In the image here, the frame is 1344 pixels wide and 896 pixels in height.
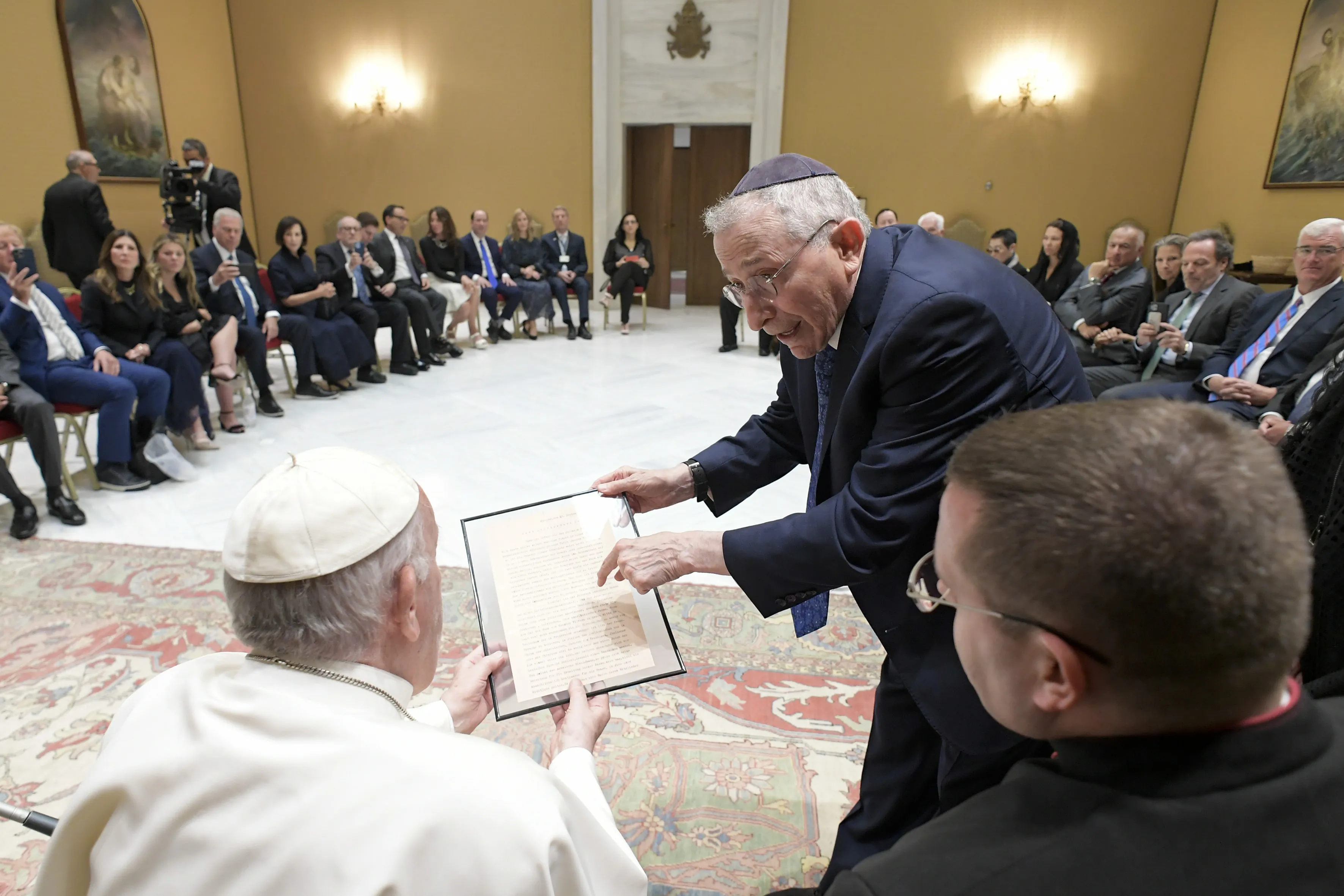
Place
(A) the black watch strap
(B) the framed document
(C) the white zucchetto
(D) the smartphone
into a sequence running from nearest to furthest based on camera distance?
(C) the white zucchetto → (B) the framed document → (A) the black watch strap → (D) the smartphone

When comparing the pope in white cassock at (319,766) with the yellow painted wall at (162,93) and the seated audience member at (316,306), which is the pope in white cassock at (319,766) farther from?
the yellow painted wall at (162,93)

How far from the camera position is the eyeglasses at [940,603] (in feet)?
2.08

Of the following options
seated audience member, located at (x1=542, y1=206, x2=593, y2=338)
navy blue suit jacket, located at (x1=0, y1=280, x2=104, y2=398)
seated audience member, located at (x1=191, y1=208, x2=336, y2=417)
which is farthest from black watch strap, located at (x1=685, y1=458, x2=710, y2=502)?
seated audience member, located at (x1=542, y1=206, x2=593, y2=338)

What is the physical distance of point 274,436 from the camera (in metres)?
5.50

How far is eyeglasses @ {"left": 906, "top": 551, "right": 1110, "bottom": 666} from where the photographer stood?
2.08 ft

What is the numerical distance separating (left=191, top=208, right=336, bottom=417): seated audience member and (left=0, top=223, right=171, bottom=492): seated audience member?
116 centimetres

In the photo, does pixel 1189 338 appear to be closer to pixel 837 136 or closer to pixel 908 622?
pixel 908 622

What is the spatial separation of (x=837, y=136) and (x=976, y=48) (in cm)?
197

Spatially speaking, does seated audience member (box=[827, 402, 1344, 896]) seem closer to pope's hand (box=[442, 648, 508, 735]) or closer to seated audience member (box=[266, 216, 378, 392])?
pope's hand (box=[442, 648, 508, 735])

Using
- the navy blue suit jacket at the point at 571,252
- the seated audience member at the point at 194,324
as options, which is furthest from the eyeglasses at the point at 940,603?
the navy blue suit jacket at the point at 571,252

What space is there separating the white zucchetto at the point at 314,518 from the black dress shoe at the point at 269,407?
5.52 metres

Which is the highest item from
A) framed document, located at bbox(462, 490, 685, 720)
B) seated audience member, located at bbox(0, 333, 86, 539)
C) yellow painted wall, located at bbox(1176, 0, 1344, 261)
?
yellow painted wall, located at bbox(1176, 0, 1344, 261)

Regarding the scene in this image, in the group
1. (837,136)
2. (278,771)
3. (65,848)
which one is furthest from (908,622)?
(837,136)

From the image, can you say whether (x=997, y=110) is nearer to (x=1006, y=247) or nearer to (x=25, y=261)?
(x=1006, y=247)
